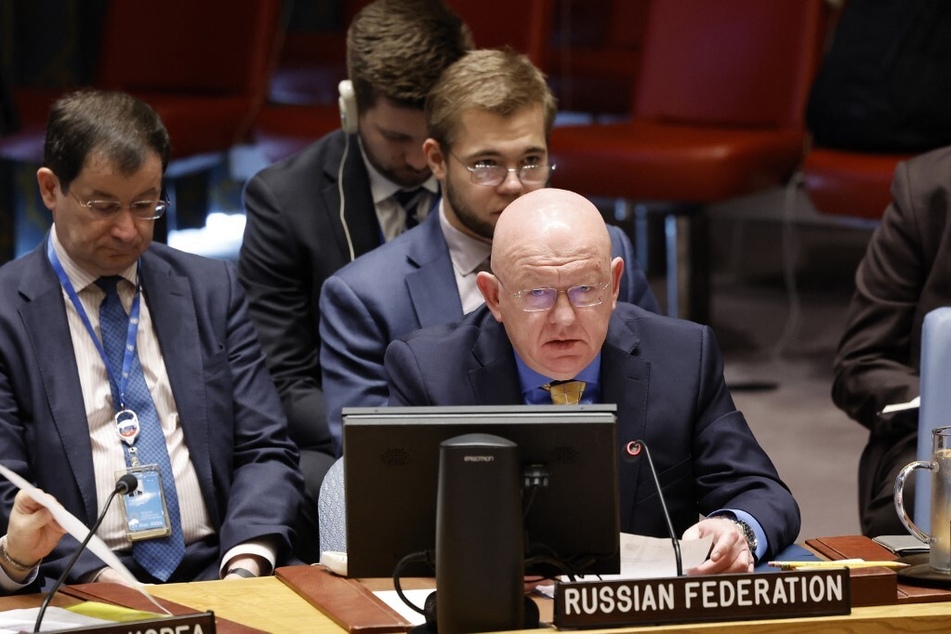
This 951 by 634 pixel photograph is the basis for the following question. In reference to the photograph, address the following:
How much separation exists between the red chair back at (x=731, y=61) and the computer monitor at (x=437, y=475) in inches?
135

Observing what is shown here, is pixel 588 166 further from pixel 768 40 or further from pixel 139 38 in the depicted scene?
pixel 139 38

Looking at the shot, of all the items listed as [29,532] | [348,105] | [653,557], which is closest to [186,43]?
[348,105]

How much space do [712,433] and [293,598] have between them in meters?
0.74

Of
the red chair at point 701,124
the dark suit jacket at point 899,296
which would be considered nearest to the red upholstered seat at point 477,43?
the red chair at point 701,124

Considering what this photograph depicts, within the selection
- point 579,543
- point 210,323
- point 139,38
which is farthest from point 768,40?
point 579,543

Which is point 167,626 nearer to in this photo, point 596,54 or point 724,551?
point 724,551

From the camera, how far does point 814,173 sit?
15.9ft

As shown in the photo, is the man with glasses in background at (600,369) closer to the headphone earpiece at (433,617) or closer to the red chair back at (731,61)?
the headphone earpiece at (433,617)

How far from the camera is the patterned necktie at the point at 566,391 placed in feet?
7.84

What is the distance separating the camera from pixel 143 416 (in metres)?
2.74

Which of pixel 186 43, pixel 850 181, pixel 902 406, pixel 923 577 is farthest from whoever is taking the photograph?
pixel 186 43

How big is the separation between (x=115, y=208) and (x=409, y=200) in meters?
1.00

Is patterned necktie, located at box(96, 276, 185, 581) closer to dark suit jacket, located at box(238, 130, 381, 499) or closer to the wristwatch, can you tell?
dark suit jacket, located at box(238, 130, 381, 499)

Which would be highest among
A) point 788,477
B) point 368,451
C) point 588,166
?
point 368,451
